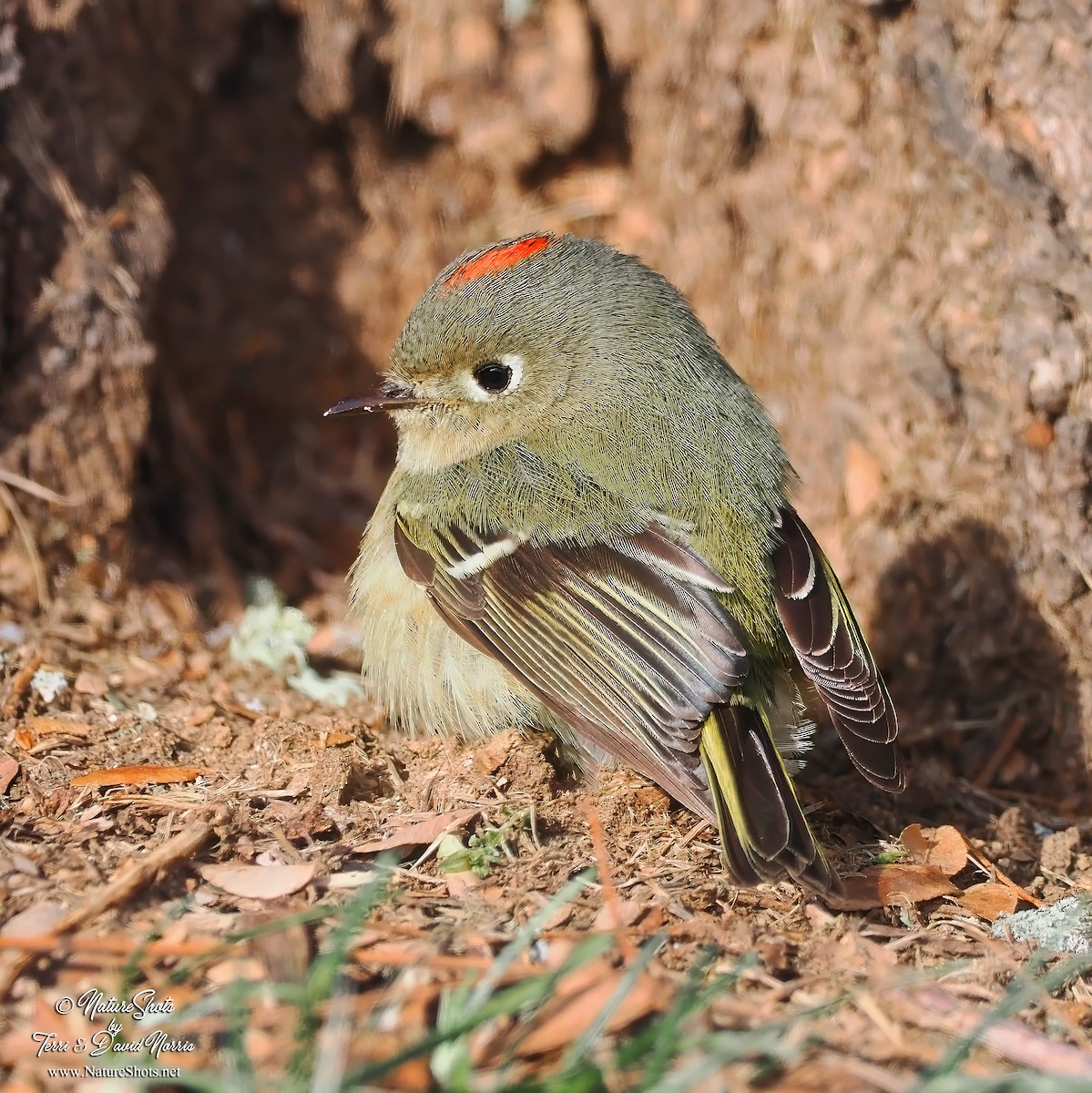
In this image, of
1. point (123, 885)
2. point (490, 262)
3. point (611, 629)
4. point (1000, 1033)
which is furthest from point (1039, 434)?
point (123, 885)

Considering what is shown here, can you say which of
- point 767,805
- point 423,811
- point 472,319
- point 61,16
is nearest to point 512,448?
point 472,319

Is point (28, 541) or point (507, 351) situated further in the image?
point (28, 541)

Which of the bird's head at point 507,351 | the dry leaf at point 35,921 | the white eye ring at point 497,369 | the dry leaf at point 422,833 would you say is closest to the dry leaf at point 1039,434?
the bird's head at point 507,351

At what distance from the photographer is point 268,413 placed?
515cm

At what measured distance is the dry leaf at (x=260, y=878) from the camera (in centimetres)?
243

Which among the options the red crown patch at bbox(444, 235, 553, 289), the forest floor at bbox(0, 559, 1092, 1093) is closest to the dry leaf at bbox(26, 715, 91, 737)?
the forest floor at bbox(0, 559, 1092, 1093)

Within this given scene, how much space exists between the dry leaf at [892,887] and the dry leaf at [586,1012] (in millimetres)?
736

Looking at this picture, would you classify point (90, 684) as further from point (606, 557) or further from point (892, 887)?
point (892, 887)

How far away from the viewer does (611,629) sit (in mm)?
2928

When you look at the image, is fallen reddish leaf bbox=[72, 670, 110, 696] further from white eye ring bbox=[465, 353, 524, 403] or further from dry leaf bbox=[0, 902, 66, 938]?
Result: white eye ring bbox=[465, 353, 524, 403]

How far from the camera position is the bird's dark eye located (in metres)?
3.47

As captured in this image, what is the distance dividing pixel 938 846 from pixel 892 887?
1.00ft

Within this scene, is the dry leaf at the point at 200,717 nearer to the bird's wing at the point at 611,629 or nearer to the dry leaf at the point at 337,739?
the dry leaf at the point at 337,739

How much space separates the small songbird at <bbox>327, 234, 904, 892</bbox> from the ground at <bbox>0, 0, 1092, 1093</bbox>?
23 centimetres
